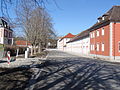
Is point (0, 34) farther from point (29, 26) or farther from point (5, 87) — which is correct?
point (5, 87)

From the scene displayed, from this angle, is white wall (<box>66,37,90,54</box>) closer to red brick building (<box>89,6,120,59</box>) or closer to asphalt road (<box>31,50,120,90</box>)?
red brick building (<box>89,6,120,59</box>)

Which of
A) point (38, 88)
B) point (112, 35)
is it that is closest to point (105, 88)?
point (38, 88)

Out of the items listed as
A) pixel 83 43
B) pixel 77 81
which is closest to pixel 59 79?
pixel 77 81

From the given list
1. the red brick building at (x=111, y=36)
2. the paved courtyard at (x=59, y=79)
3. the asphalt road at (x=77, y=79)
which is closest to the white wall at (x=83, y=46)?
the red brick building at (x=111, y=36)

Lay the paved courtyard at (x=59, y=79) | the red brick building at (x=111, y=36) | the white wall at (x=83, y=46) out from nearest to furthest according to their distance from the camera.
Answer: the paved courtyard at (x=59, y=79) → the red brick building at (x=111, y=36) → the white wall at (x=83, y=46)

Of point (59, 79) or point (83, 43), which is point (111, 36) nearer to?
point (59, 79)

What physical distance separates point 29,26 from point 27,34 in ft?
5.44

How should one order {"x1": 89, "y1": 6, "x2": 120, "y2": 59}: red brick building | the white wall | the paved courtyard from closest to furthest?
1. the paved courtyard
2. {"x1": 89, "y1": 6, "x2": 120, "y2": 59}: red brick building
3. the white wall

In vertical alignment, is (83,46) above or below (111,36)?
below

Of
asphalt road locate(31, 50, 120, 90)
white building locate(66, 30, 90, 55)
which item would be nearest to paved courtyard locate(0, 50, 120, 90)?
asphalt road locate(31, 50, 120, 90)

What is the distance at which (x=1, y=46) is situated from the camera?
2302 cm

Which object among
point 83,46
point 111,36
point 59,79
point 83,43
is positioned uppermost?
point 111,36

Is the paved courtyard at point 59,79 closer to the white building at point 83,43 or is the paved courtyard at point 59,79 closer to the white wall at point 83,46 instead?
the white wall at point 83,46

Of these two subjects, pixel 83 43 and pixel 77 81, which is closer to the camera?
pixel 77 81
